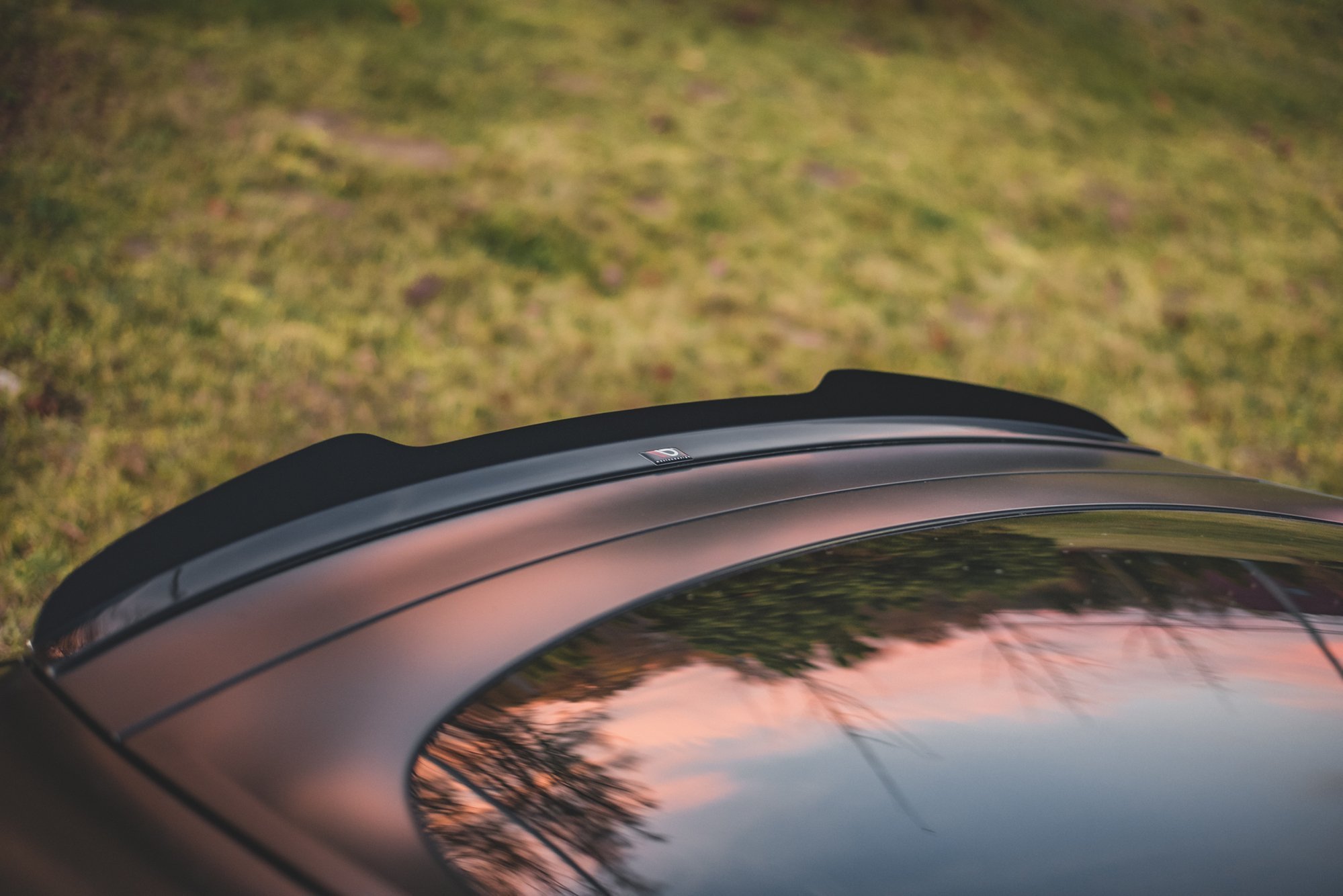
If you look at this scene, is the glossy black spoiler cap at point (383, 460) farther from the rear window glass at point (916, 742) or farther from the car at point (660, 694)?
the rear window glass at point (916, 742)

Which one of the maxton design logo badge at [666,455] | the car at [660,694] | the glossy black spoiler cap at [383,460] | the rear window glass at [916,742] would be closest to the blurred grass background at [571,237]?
the glossy black spoiler cap at [383,460]

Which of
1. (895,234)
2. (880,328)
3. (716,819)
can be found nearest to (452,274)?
(880,328)

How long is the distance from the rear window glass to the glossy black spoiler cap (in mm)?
549

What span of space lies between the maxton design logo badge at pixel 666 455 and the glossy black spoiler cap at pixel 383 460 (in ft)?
0.23

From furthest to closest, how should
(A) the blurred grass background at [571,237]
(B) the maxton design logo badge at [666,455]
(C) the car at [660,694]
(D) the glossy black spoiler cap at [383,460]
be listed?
(A) the blurred grass background at [571,237], (B) the maxton design logo badge at [666,455], (D) the glossy black spoiler cap at [383,460], (C) the car at [660,694]

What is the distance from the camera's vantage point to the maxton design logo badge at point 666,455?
5.94ft

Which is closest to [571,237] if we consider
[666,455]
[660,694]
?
[666,455]

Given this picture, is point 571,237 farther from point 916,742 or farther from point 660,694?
point 916,742

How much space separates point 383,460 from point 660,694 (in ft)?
2.56

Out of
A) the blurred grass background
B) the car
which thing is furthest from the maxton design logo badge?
the blurred grass background

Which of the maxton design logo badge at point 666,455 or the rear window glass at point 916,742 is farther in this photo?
the maxton design logo badge at point 666,455

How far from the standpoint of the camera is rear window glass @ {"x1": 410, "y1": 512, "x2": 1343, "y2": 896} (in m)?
1.00

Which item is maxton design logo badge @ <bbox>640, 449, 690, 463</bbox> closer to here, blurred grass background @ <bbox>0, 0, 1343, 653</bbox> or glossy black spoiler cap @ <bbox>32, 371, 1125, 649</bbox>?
glossy black spoiler cap @ <bbox>32, 371, 1125, 649</bbox>

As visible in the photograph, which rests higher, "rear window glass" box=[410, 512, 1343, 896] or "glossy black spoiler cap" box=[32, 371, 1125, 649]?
"glossy black spoiler cap" box=[32, 371, 1125, 649]
